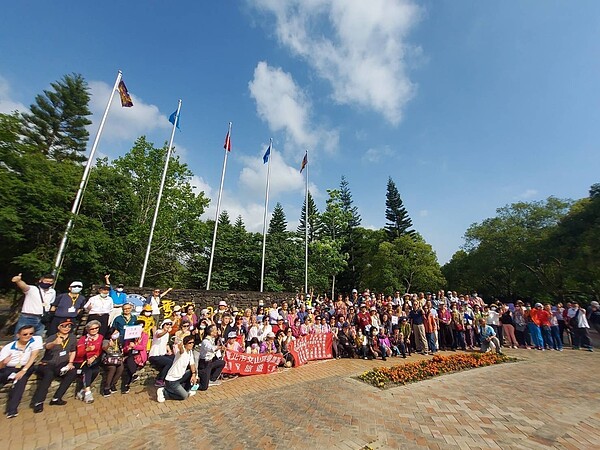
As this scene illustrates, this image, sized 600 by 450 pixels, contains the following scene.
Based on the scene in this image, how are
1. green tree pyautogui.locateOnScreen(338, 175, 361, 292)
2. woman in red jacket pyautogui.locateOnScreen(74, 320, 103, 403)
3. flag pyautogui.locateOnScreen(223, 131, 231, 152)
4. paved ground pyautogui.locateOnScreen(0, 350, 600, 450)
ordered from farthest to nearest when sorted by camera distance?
green tree pyautogui.locateOnScreen(338, 175, 361, 292), flag pyautogui.locateOnScreen(223, 131, 231, 152), woman in red jacket pyautogui.locateOnScreen(74, 320, 103, 403), paved ground pyautogui.locateOnScreen(0, 350, 600, 450)

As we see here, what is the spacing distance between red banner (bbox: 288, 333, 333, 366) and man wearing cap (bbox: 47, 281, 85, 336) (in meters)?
5.86

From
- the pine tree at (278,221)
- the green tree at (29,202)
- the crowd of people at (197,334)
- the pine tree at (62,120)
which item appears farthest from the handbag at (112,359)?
the pine tree at (278,221)

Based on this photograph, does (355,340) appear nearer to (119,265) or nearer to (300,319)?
(300,319)

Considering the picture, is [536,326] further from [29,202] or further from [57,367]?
[29,202]

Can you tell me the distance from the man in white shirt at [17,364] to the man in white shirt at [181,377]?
7.26 ft

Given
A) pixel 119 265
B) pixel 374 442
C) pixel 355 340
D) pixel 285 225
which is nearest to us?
pixel 374 442

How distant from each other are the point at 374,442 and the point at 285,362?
16.2ft

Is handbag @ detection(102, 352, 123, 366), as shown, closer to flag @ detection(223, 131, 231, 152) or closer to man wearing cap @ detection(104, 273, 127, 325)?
man wearing cap @ detection(104, 273, 127, 325)

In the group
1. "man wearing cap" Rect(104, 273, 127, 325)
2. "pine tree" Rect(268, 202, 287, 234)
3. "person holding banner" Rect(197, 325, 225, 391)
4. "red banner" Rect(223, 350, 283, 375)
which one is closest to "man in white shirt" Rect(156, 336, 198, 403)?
"person holding banner" Rect(197, 325, 225, 391)

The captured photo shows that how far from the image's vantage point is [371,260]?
1441 inches

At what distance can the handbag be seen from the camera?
18.7 feet

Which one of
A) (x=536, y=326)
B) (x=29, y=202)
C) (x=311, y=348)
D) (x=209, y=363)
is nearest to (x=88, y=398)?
(x=209, y=363)

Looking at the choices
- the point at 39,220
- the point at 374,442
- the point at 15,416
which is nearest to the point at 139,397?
the point at 15,416

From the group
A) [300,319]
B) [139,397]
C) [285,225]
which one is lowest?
[139,397]
